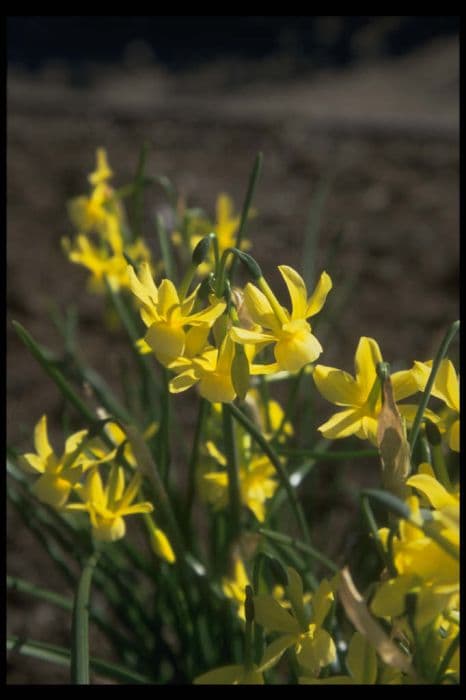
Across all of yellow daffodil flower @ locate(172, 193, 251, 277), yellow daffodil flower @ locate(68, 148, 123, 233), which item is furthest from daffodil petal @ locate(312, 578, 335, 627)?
yellow daffodil flower @ locate(68, 148, 123, 233)

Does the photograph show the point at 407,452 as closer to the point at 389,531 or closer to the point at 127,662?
the point at 389,531

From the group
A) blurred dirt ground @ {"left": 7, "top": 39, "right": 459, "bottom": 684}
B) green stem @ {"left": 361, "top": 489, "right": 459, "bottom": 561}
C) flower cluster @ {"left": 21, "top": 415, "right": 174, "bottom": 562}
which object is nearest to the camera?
green stem @ {"left": 361, "top": 489, "right": 459, "bottom": 561}

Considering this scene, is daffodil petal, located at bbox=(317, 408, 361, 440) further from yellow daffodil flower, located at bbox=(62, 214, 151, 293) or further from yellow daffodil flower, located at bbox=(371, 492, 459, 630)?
yellow daffodil flower, located at bbox=(62, 214, 151, 293)

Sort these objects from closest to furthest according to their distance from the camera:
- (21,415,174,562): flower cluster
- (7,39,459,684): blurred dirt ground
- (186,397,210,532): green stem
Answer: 1. (21,415,174,562): flower cluster
2. (186,397,210,532): green stem
3. (7,39,459,684): blurred dirt ground

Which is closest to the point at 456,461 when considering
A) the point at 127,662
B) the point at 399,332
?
the point at 127,662

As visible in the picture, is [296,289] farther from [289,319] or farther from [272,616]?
[272,616]

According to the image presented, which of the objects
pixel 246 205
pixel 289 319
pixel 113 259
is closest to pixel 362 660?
pixel 289 319
